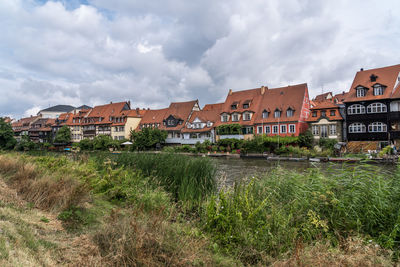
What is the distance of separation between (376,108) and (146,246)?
142 feet

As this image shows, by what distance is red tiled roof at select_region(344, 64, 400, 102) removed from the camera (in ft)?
123

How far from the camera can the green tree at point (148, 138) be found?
5447 cm

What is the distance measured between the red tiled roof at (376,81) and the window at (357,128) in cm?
368

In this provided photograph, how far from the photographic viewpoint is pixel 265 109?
48.3 m

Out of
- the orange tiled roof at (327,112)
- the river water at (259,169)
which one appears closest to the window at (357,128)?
the orange tiled roof at (327,112)

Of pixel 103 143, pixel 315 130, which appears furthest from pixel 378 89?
pixel 103 143

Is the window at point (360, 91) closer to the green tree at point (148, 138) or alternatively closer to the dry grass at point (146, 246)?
the green tree at point (148, 138)

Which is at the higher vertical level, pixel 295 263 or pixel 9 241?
pixel 9 241

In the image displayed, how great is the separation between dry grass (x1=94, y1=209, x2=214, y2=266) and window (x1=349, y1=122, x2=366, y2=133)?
4235 centimetres

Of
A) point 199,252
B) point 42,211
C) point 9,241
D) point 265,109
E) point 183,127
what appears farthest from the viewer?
point 183,127

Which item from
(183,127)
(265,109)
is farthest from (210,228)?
(183,127)

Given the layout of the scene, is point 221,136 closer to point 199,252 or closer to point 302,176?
point 302,176

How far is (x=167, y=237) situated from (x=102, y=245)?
947 mm

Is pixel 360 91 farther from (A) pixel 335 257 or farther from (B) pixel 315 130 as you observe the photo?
(A) pixel 335 257
